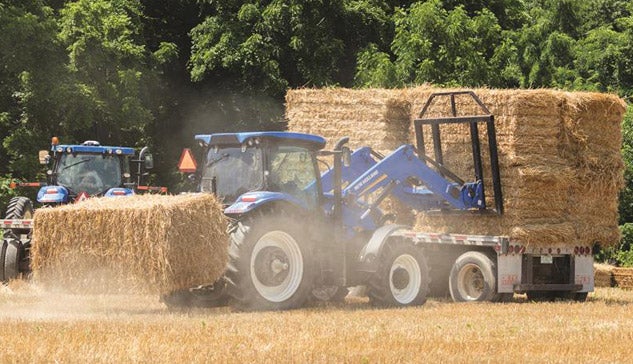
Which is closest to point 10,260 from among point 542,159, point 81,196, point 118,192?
point 81,196

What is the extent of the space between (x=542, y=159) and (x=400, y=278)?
326cm

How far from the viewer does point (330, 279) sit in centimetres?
1794

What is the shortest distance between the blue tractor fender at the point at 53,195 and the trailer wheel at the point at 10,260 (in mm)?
946

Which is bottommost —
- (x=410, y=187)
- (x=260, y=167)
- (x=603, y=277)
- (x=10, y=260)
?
(x=603, y=277)

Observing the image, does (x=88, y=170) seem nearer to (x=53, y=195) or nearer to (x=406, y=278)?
(x=53, y=195)

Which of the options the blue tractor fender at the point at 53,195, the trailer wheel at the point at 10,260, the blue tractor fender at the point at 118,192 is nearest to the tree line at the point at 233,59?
the blue tractor fender at the point at 53,195

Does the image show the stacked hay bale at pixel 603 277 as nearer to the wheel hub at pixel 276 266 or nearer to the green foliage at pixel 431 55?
the green foliage at pixel 431 55

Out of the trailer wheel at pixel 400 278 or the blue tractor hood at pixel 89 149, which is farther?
the blue tractor hood at pixel 89 149

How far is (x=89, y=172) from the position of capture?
2298 centimetres

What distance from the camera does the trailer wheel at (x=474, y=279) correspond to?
20094 millimetres

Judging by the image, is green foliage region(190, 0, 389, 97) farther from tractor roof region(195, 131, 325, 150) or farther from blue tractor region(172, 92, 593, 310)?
tractor roof region(195, 131, 325, 150)

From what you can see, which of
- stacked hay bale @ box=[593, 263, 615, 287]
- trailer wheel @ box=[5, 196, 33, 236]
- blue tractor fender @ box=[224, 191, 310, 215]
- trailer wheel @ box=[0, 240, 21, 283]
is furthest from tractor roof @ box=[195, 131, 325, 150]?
stacked hay bale @ box=[593, 263, 615, 287]

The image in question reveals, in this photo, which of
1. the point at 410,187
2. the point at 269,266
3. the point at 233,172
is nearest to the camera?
the point at 269,266

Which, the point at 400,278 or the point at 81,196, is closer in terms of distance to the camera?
the point at 400,278
